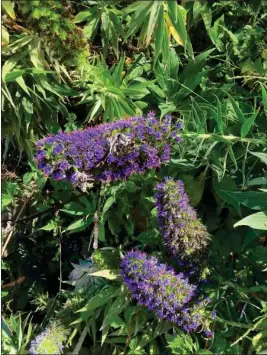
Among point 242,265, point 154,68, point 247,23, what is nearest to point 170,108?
point 154,68

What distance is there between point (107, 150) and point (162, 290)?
1.43 feet

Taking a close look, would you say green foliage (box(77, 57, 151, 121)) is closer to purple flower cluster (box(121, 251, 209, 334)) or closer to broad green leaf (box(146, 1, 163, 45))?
broad green leaf (box(146, 1, 163, 45))

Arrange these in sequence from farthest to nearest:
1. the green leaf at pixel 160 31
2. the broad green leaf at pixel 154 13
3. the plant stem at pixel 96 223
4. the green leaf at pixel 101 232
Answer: the green leaf at pixel 101 232 → the plant stem at pixel 96 223 → the green leaf at pixel 160 31 → the broad green leaf at pixel 154 13

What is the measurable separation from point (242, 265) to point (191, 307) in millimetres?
329

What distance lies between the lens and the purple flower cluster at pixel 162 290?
1454 mm

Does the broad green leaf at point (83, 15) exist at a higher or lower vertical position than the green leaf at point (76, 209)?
higher

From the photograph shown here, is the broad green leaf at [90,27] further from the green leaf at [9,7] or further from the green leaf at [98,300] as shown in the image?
the green leaf at [98,300]

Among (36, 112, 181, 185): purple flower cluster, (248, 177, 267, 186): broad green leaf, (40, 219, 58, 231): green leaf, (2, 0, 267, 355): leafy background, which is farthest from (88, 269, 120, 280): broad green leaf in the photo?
(248, 177, 267, 186): broad green leaf

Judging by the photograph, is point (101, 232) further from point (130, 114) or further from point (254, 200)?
point (254, 200)

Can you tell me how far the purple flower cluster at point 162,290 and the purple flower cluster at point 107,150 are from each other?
0.28 metres

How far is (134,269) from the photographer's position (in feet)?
4.85

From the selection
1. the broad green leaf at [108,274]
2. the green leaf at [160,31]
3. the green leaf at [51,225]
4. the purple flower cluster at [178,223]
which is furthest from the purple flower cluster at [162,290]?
the green leaf at [160,31]

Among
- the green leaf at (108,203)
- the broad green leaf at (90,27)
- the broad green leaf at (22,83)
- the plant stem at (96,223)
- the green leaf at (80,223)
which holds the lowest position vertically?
the green leaf at (80,223)

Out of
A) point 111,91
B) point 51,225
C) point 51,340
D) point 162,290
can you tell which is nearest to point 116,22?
point 111,91
